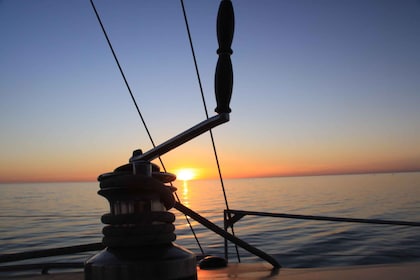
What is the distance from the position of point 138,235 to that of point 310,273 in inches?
42.5

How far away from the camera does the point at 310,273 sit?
1.48 m

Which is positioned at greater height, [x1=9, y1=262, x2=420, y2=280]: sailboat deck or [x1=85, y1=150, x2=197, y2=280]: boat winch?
[x1=85, y1=150, x2=197, y2=280]: boat winch

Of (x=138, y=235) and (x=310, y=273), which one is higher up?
(x=138, y=235)

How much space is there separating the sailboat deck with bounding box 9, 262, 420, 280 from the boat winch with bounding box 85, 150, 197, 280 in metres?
0.90

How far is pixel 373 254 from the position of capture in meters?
11.5

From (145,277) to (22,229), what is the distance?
21.2 m

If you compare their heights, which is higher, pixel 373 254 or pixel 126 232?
pixel 126 232

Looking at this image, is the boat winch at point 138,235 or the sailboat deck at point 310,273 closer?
the boat winch at point 138,235

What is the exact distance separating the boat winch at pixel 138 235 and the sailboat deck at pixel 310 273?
2.96 feet

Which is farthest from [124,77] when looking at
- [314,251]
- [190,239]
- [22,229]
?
[22,229]

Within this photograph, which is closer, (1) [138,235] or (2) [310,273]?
(1) [138,235]

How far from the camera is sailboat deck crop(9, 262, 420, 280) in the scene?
138 cm

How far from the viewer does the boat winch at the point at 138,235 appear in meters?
0.61

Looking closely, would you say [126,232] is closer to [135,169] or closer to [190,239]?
[135,169]
